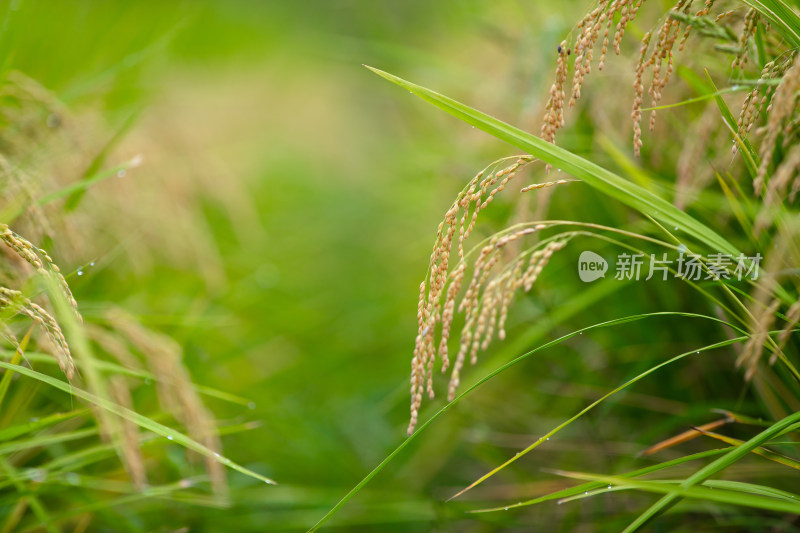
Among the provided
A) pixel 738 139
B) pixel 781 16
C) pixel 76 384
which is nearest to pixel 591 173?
pixel 738 139

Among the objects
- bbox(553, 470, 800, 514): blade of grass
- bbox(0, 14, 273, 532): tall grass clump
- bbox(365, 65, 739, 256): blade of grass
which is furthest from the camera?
bbox(0, 14, 273, 532): tall grass clump

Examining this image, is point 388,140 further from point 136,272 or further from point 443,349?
point 443,349

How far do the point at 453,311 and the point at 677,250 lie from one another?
0.41 meters

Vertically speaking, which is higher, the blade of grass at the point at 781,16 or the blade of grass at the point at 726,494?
the blade of grass at the point at 781,16

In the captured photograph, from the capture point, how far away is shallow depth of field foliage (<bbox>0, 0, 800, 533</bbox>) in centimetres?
87

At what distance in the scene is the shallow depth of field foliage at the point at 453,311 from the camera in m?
0.87

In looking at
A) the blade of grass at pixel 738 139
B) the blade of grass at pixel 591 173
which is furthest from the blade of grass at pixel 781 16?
the blade of grass at pixel 591 173

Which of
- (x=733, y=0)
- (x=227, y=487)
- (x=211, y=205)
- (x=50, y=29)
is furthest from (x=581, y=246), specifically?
(x=211, y=205)

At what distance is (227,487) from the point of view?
1422 mm

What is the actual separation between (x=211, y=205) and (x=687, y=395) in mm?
2331

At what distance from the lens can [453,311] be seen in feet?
3.67

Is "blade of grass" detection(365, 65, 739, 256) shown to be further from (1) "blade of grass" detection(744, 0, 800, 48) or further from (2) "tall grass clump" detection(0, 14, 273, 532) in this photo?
(2) "tall grass clump" detection(0, 14, 273, 532)

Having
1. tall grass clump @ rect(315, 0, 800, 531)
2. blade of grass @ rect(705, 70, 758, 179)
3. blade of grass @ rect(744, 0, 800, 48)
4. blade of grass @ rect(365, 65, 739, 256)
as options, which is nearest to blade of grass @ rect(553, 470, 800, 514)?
tall grass clump @ rect(315, 0, 800, 531)

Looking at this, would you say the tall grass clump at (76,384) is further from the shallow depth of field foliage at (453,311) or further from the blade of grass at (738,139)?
the blade of grass at (738,139)
